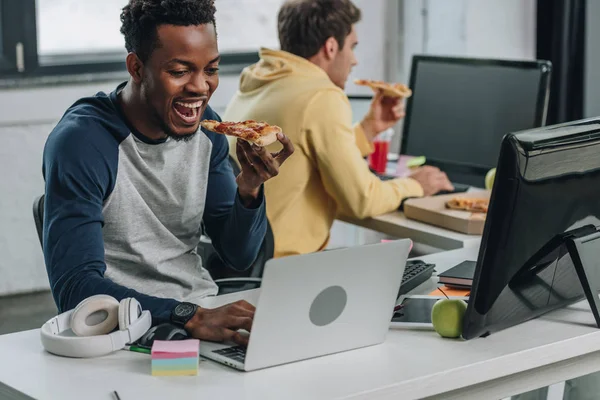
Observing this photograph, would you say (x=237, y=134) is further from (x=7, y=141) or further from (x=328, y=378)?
(x=7, y=141)

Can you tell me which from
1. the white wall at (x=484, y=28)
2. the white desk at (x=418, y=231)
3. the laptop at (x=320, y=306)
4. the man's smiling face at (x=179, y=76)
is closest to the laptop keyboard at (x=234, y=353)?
the laptop at (x=320, y=306)

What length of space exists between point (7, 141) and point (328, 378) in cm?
319

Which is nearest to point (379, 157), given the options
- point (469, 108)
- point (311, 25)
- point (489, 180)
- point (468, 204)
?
point (469, 108)

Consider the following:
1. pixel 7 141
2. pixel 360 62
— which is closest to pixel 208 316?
pixel 7 141

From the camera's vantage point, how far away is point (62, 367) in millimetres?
1718

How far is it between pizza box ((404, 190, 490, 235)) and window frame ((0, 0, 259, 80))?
2202mm

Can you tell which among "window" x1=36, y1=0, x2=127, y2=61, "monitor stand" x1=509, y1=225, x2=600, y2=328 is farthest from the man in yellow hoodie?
"window" x1=36, y1=0, x2=127, y2=61

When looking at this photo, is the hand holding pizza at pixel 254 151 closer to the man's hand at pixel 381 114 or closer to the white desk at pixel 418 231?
the white desk at pixel 418 231

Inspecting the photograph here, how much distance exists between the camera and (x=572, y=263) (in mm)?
1954

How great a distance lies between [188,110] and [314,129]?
81 centimetres

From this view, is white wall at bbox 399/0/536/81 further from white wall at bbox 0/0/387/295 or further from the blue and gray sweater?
the blue and gray sweater

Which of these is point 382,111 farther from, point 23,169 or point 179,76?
point 23,169

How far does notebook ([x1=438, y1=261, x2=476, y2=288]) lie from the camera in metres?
2.17

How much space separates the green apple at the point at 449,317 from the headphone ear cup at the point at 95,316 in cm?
56
